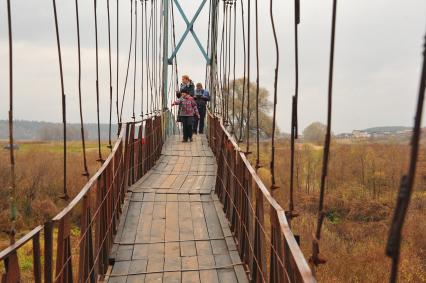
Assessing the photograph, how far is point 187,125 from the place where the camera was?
9.09 metres

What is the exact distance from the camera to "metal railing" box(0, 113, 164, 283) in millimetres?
1972

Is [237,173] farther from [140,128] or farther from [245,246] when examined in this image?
[140,128]

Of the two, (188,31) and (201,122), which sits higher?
(188,31)

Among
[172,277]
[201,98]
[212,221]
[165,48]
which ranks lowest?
[172,277]

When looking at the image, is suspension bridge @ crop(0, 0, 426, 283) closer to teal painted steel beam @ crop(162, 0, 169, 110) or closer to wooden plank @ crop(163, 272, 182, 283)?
wooden plank @ crop(163, 272, 182, 283)

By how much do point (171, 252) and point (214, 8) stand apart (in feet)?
22.1

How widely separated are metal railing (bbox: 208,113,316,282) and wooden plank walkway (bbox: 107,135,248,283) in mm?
130

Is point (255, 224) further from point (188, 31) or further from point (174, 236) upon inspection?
point (188, 31)

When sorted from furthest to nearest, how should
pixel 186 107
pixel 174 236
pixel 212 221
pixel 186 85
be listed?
1. pixel 186 85
2. pixel 186 107
3. pixel 212 221
4. pixel 174 236

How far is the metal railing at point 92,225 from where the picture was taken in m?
1.97

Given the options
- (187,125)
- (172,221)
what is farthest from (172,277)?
(187,125)

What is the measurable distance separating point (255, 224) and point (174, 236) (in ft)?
3.41

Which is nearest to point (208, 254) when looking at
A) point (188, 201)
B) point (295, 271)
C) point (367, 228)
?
point (188, 201)

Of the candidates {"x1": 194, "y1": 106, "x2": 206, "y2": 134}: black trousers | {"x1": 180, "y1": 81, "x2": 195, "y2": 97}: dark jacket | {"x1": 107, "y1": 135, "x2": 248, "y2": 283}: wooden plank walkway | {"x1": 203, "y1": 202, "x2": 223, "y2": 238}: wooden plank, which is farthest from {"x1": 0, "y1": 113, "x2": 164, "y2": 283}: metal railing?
{"x1": 194, "y1": 106, "x2": 206, "y2": 134}: black trousers
